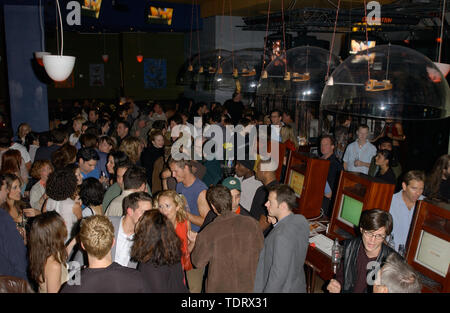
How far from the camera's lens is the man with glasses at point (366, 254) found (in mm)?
2752

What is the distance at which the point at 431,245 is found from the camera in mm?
2672

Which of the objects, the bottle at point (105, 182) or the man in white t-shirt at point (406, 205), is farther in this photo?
the bottle at point (105, 182)

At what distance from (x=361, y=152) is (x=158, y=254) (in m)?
4.17

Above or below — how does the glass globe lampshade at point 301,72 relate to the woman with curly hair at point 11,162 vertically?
above

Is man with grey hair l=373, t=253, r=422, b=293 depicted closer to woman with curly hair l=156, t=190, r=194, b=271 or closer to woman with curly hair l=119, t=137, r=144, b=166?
woman with curly hair l=156, t=190, r=194, b=271

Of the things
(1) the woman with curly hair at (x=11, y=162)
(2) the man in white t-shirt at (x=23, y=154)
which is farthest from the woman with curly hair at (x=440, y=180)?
(2) the man in white t-shirt at (x=23, y=154)

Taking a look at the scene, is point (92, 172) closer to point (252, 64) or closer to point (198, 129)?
point (252, 64)

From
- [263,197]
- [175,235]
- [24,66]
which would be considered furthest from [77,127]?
[175,235]

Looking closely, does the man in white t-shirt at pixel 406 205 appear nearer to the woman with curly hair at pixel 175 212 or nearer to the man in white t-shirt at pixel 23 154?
the woman with curly hair at pixel 175 212

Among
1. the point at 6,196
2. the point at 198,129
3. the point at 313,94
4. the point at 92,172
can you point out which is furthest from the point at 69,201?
the point at 198,129

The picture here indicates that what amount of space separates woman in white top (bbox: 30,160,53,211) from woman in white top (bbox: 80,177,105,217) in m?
0.65

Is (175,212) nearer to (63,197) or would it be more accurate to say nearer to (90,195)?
(90,195)

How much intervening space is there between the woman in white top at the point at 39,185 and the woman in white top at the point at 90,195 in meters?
0.65

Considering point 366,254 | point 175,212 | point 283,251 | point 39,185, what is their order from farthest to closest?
point 39,185 < point 175,212 < point 366,254 < point 283,251
